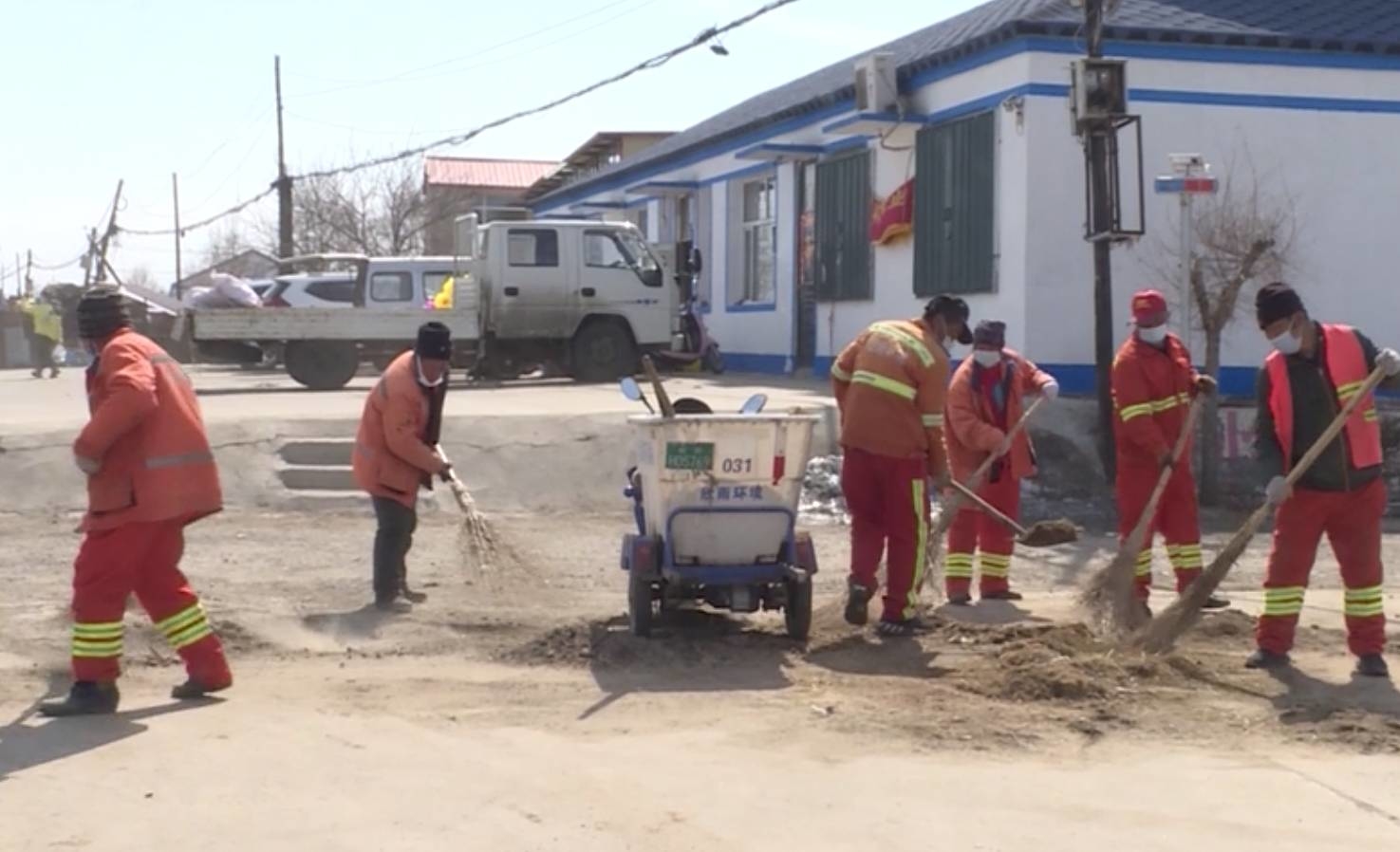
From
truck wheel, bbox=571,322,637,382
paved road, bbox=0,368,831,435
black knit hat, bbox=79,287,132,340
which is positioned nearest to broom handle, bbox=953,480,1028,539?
black knit hat, bbox=79,287,132,340

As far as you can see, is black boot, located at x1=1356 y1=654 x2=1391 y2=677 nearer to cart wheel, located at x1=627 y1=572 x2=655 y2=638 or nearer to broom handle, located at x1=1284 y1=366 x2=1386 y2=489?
broom handle, located at x1=1284 y1=366 x2=1386 y2=489

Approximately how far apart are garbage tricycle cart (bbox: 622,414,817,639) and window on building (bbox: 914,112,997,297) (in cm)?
1051

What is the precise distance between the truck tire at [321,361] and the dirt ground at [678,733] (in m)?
11.9

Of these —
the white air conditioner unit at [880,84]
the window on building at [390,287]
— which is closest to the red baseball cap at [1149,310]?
the white air conditioner unit at [880,84]

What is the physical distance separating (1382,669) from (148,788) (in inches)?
212

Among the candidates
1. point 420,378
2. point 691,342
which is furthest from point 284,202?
point 420,378

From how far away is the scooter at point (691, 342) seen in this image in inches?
925

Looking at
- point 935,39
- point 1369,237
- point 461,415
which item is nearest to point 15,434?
point 461,415

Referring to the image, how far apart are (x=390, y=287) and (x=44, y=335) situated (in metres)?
6.99

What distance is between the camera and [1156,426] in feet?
31.5

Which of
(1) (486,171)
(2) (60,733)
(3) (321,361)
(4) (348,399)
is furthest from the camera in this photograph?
(1) (486,171)

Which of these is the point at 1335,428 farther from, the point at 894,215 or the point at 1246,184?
the point at 894,215

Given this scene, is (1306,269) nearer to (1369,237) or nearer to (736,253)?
(1369,237)

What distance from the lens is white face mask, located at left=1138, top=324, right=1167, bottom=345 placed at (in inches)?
384
